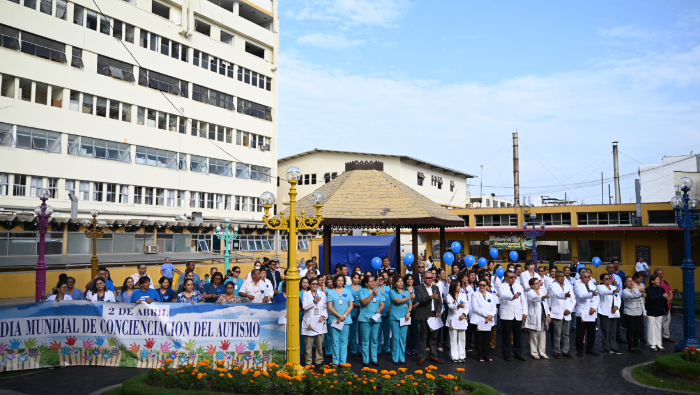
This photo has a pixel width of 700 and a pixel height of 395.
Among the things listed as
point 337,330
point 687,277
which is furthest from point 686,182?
point 337,330

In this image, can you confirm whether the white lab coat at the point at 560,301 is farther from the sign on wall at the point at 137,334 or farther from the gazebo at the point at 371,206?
the sign on wall at the point at 137,334

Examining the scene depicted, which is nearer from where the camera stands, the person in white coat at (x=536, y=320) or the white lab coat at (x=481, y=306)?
the white lab coat at (x=481, y=306)

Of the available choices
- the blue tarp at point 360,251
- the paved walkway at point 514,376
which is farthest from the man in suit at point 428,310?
the blue tarp at point 360,251

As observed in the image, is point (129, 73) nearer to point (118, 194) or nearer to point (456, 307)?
point (118, 194)

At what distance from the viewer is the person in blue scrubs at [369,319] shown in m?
10.9

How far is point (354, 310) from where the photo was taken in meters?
11.4

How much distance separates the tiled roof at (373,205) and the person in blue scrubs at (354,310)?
14.5 feet

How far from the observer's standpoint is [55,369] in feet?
33.5

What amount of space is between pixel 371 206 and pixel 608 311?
7640mm

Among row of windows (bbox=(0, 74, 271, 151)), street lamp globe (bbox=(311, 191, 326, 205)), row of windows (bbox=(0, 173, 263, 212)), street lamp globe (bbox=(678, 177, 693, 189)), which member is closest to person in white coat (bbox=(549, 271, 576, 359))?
street lamp globe (bbox=(678, 177, 693, 189))

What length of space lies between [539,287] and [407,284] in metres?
3.12

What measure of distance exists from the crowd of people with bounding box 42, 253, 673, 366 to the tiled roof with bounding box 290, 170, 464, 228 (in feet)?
12.8

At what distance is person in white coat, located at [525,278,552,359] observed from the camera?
11375 mm

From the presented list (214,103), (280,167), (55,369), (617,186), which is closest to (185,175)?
(214,103)
